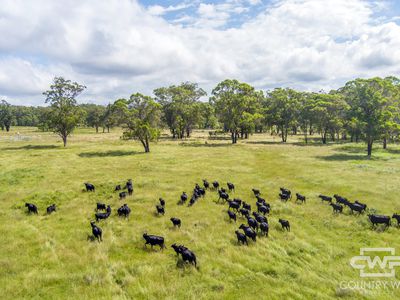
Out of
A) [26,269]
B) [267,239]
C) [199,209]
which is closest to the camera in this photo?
[26,269]

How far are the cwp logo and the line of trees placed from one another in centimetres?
4423

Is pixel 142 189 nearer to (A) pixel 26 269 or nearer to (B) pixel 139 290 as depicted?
(A) pixel 26 269

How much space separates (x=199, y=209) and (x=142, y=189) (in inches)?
374

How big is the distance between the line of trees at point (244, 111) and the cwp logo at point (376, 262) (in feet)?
145

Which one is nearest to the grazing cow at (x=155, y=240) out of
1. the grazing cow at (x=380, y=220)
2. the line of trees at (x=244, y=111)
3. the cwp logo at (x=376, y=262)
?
the cwp logo at (x=376, y=262)

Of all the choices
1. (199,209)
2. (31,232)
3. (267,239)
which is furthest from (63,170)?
(267,239)

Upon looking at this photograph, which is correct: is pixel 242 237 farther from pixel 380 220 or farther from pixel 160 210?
pixel 380 220

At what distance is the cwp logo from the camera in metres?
14.2

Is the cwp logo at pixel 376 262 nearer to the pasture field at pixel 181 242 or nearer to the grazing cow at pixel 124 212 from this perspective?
the pasture field at pixel 181 242

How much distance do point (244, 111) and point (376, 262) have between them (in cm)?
7118

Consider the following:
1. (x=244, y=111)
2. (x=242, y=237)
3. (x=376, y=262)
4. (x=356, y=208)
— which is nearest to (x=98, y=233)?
(x=242, y=237)

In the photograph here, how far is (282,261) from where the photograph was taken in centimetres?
1512

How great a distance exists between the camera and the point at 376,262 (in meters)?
15.1

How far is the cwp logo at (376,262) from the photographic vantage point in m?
14.2
